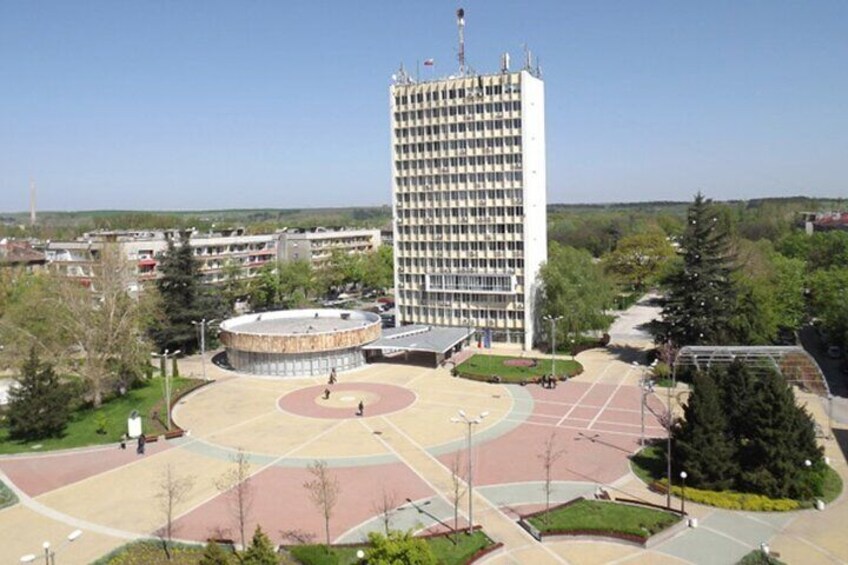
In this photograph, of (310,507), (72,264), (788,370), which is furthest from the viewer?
(72,264)

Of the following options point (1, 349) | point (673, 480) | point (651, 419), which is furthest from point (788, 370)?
point (1, 349)

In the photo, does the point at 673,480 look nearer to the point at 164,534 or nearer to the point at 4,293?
the point at 164,534

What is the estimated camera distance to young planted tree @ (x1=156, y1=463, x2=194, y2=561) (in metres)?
29.5

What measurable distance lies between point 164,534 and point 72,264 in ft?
240

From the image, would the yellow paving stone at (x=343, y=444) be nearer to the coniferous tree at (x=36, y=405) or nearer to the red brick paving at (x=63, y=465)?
the red brick paving at (x=63, y=465)

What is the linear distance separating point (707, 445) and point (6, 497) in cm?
3668

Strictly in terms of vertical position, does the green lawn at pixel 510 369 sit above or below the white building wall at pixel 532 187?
below

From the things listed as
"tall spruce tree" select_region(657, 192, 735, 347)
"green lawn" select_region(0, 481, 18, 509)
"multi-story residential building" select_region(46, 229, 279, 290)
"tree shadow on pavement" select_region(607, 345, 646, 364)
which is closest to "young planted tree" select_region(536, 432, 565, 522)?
"tall spruce tree" select_region(657, 192, 735, 347)

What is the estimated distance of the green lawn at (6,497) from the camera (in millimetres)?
34156

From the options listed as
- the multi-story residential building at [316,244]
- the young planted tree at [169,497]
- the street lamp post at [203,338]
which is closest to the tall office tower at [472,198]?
the street lamp post at [203,338]

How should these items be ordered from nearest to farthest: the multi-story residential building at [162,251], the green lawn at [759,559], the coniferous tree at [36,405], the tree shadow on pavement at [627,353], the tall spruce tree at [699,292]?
the green lawn at [759,559]
the coniferous tree at [36,405]
the tall spruce tree at [699,292]
the tree shadow on pavement at [627,353]
the multi-story residential building at [162,251]

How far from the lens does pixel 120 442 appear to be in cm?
4341

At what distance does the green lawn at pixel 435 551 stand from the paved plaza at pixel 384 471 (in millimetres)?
1017

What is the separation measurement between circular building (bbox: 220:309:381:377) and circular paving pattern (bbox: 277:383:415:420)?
14.9 feet
